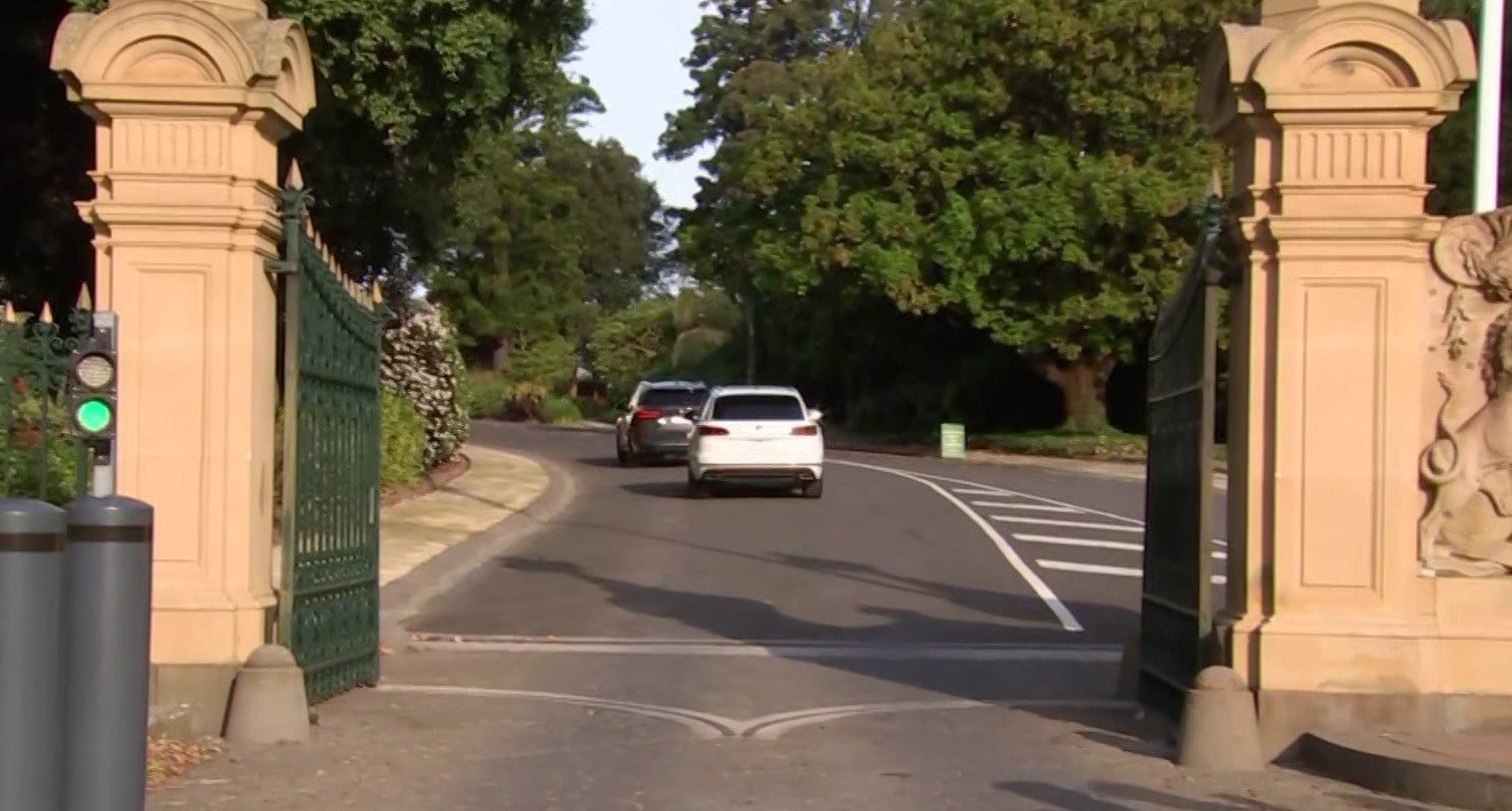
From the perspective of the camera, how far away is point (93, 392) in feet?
28.7

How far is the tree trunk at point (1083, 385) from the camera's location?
4834cm

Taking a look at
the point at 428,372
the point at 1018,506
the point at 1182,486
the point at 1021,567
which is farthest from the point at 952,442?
the point at 1182,486

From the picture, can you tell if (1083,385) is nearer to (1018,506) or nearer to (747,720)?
(1018,506)

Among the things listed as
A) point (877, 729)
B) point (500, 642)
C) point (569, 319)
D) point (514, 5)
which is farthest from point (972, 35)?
point (569, 319)

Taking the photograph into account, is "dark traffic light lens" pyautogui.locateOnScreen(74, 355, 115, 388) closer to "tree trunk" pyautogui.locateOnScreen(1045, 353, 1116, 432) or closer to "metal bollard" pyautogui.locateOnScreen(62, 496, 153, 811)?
"metal bollard" pyautogui.locateOnScreen(62, 496, 153, 811)

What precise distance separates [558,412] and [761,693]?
207ft

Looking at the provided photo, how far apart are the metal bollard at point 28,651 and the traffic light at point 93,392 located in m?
3.85

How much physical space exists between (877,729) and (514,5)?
12.1 m

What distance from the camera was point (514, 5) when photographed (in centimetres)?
2056

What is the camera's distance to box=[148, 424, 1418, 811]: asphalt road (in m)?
8.82

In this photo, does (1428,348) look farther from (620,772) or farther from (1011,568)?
(1011,568)

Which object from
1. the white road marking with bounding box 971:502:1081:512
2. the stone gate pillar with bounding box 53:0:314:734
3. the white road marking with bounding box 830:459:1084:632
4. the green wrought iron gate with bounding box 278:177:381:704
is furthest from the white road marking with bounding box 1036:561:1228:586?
the stone gate pillar with bounding box 53:0:314:734

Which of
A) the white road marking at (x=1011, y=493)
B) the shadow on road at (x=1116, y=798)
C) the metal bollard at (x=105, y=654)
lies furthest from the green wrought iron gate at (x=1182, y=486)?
the white road marking at (x=1011, y=493)

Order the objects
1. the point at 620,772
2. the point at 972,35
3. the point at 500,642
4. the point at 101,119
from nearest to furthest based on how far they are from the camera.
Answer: the point at 620,772
the point at 101,119
the point at 500,642
the point at 972,35
